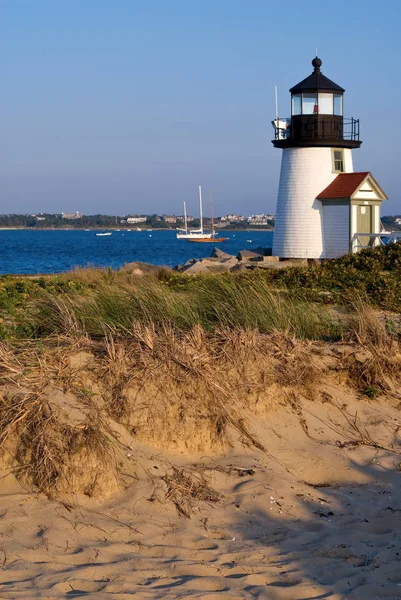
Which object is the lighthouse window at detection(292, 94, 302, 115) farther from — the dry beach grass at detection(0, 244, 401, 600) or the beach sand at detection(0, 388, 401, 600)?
the beach sand at detection(0, 388, 401, 600)

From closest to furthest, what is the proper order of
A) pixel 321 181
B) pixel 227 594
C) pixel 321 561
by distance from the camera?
pixel 227 594 → pixel 321 561 → pixel 321 181

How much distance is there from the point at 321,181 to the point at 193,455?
24.1 metres

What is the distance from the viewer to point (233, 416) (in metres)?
7.51

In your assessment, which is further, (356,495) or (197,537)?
(356,495)

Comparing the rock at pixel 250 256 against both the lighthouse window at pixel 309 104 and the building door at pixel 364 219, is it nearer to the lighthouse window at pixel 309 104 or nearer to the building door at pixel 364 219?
the building door at pixel 364 219

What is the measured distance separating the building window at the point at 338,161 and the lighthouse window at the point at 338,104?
1549 mm

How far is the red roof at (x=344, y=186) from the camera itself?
2912cm

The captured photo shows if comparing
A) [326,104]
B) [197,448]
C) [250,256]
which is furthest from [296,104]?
[197,448]

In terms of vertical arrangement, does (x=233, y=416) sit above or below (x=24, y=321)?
below

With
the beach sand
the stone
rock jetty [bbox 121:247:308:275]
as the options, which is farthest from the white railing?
the beach sand

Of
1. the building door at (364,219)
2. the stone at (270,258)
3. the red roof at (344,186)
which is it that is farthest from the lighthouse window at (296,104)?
the stone at (270,258)

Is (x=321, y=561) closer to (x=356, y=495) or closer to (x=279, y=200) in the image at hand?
(x=356, y=495)

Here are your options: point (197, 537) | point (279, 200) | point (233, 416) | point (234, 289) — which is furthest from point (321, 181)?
point (197, 537)

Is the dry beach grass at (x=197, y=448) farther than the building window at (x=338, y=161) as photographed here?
No
